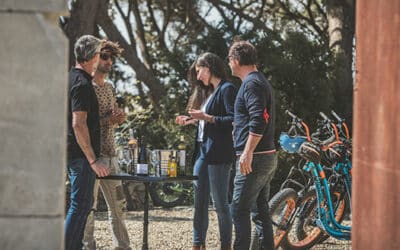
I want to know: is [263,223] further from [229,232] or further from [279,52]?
[279,52]

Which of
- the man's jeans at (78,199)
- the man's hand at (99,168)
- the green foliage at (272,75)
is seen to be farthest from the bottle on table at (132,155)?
the green foliage at (272,75)

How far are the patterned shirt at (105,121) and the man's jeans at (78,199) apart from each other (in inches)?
34.4

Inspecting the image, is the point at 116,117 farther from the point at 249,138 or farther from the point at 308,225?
the point at 308,225

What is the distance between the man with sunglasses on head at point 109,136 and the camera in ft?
23.8

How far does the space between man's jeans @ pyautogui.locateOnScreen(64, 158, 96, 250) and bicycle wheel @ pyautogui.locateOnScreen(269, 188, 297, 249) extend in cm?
219

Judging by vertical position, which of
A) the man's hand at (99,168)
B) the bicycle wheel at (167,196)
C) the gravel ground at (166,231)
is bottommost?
the gravel ground at (166,231)

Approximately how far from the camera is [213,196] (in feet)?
24.1

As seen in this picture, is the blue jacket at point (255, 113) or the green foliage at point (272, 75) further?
the green foliage at point (272, 75)

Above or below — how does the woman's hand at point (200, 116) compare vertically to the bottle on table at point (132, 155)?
above

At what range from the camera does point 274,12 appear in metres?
19.2

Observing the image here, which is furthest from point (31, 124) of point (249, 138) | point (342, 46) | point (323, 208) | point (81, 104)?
point (342, 46)

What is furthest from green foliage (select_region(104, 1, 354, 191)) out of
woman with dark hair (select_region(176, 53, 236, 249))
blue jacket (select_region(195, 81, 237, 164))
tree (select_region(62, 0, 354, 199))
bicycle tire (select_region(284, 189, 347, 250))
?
blue jacket (select_region(195, 81, 237, 164))

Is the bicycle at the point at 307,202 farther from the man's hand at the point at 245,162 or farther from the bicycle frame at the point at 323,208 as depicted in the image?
the man's hand at the point at 245,162

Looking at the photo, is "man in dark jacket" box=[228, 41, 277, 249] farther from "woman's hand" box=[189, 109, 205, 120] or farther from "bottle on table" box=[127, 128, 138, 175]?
"bottle on table" box=[127, 128, 138, 175]
